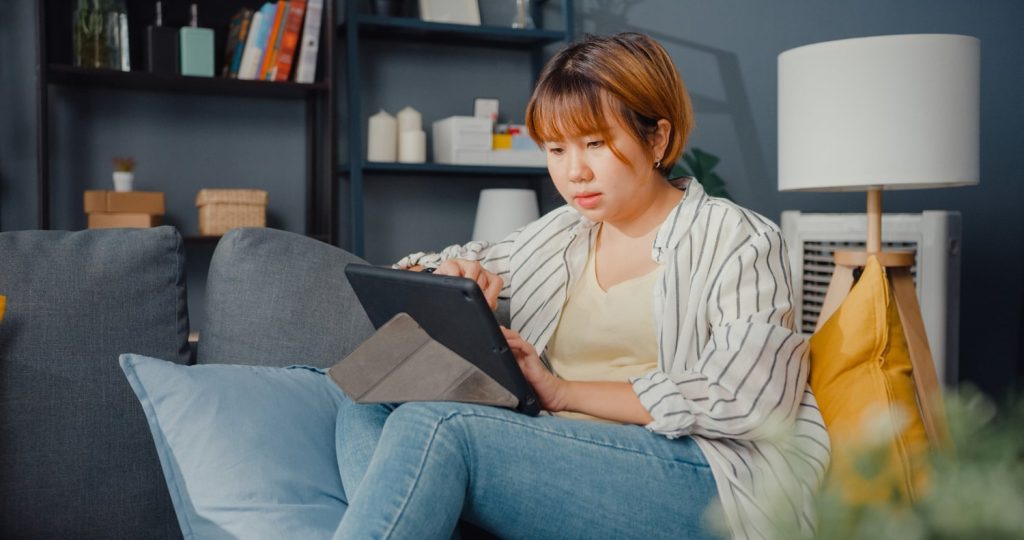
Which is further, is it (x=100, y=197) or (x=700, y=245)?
(x=100, y=197)

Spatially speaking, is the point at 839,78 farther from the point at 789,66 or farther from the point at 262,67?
the point at 262,67

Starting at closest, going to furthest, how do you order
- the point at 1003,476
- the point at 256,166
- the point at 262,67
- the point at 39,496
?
1. the point at 1003,476
2. the point at 39,496
3. the point at 262,67
4. the point at 256,166

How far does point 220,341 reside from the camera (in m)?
1.61

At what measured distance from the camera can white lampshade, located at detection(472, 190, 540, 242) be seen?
10.5 ft

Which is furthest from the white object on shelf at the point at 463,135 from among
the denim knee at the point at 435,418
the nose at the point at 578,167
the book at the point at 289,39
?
the denim knee at the point at 435,418

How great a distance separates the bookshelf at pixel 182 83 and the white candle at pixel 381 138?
15cm

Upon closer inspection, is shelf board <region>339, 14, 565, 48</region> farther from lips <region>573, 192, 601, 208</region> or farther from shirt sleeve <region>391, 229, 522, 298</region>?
lips <region>573, 192, 601, 208</region>

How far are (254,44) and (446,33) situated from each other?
719 mm

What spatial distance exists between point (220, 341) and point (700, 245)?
80cm

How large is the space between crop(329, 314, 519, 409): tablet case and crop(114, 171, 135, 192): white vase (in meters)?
1.92

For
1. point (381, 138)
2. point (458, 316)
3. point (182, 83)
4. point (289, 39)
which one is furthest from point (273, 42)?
point (458, 316)

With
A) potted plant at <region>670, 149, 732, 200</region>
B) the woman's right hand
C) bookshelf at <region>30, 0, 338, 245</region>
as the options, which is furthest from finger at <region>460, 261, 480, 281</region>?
→ potted plant at <region>670, 149, 732, 200</region>

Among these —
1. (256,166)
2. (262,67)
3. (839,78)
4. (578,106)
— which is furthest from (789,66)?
(256,166)

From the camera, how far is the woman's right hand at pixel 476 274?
154 cm
